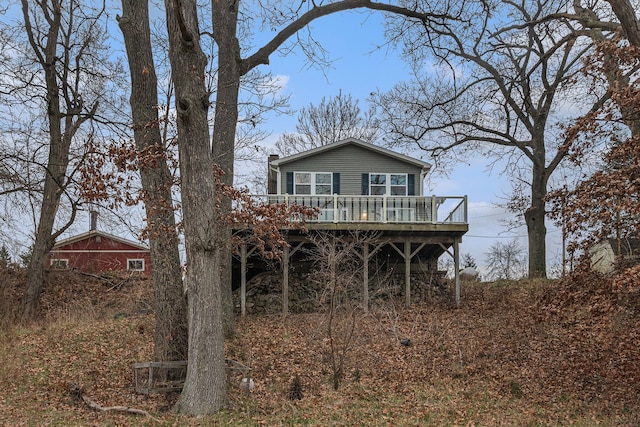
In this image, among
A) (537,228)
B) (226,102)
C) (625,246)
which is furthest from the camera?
(537,228)

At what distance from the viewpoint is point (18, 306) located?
1636cm

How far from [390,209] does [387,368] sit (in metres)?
6.79

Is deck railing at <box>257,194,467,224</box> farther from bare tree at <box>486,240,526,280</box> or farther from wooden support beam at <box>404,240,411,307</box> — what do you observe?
bare tree at <box>486,240,526,280</box>

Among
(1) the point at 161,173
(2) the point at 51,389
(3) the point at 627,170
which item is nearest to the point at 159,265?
(1) the point at 161,173

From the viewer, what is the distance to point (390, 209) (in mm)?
16922

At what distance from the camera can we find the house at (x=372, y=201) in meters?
16.6

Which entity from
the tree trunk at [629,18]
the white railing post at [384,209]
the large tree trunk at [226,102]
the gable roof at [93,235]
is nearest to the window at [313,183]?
the white railing post at [384,209]

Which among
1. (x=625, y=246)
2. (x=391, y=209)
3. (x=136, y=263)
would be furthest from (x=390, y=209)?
(x=136, y=263)

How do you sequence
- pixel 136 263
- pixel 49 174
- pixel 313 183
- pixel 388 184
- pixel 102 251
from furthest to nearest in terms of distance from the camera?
1. pixel 136 263
2. pixel 102 251
3. pixel 388 184
4. pixel 313 183
5. pixel 49 174

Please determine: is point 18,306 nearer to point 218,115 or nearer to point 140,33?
point 218,115

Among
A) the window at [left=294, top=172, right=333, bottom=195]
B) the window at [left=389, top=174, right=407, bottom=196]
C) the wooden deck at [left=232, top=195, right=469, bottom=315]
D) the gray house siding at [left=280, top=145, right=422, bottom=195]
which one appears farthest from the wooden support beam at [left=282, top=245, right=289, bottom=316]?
the window at [left=389, top=174, right=407, bottom=196]

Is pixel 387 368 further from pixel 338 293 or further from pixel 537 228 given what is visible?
pixel 537 228

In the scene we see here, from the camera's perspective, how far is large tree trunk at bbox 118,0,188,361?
8961mm

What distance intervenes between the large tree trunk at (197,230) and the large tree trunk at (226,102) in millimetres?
4929
